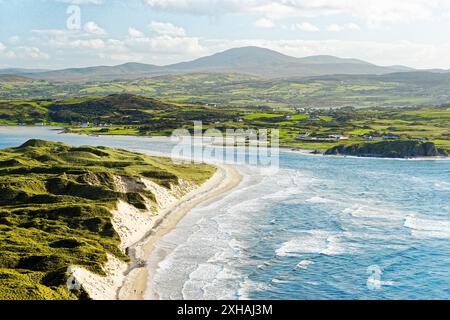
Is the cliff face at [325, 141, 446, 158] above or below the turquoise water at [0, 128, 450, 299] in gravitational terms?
above

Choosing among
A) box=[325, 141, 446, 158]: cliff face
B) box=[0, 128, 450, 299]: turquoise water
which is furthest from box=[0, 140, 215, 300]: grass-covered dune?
box=[325, 141, 446, 158]: cliff face

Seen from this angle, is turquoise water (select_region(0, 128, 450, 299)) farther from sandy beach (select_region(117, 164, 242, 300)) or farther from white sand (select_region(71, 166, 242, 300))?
white sand (select_region(71, 166, 242, 300))
